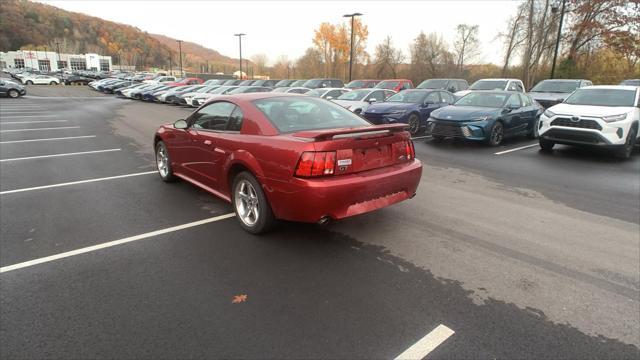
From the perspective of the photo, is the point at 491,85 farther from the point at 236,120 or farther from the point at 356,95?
the point at 236,120

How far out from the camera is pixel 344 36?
67688mm

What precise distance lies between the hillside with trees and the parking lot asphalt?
483 ft

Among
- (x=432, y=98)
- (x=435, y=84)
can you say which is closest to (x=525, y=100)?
(x=432, y=98)

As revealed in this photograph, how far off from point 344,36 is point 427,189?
66.7 m

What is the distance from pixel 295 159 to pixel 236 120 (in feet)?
4.19

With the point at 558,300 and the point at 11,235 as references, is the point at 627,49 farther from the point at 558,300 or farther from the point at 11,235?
the point at 11,235

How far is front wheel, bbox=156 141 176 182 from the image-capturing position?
242 inches

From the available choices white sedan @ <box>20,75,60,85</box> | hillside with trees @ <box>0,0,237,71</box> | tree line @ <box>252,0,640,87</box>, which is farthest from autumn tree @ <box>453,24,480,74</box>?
hillside with trees @ <box>0,0,237,71</box>

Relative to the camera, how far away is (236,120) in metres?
4.49

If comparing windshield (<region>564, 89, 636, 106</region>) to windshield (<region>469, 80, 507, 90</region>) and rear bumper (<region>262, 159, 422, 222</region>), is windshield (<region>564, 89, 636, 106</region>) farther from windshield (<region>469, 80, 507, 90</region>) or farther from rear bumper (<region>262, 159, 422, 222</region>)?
rear bumper (<region>262, 159, 422, 222</region>)

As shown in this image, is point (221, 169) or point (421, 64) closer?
point (221, 169)

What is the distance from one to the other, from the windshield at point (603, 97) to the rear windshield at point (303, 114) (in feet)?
24.9

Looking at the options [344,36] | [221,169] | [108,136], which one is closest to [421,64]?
[344,36]

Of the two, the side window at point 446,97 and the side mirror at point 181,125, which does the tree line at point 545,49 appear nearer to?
the side window at point 446,97
